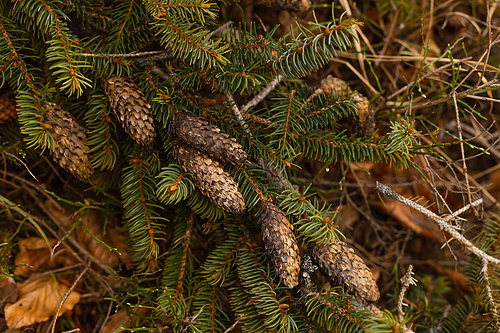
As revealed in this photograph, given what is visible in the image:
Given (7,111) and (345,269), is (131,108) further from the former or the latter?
(345,269)

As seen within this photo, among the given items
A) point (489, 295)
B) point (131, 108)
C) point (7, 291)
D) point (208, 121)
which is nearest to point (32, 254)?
point (7, 291)

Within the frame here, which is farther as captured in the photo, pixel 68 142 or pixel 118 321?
pixel 118 321

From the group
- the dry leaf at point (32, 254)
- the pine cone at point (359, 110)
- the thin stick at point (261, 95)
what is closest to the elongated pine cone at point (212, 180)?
the thin stick at point (261, 95)

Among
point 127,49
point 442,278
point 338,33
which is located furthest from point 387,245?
point 127,49

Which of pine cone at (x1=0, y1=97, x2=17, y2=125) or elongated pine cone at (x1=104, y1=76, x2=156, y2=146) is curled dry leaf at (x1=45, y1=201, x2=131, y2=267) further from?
elongated pine cone at (x1=104, y1=76, x2=156, y2=146)

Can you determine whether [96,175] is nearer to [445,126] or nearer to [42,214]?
[42,214]
